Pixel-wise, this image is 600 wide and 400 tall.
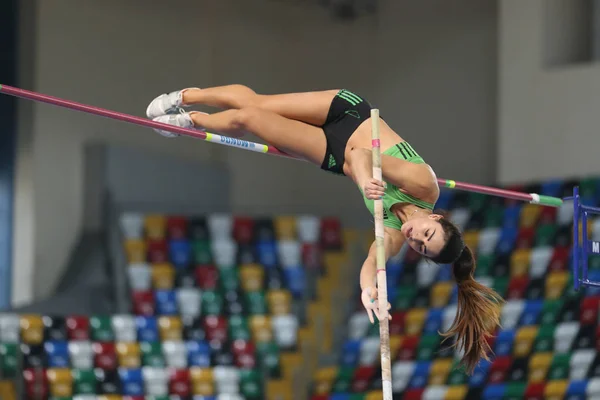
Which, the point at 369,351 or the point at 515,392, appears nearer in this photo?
the point at 515,392

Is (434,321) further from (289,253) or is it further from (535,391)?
(289,253)

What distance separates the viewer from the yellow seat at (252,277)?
963 centimetres

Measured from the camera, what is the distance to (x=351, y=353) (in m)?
9.38

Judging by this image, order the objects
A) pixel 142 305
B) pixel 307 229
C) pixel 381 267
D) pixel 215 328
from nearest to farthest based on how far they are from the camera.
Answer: pixel 381 267, pixel 215 328, pixel 142 305, pixel 307 229

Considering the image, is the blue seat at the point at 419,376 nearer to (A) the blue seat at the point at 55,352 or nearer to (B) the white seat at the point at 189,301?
(B) the white seat at the point at 189,301

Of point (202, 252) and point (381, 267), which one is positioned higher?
point (381, 267)

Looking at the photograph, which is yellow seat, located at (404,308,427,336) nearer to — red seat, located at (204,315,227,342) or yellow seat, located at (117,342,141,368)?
red seat, located at (204,315,227,342)

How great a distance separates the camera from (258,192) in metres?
11.2

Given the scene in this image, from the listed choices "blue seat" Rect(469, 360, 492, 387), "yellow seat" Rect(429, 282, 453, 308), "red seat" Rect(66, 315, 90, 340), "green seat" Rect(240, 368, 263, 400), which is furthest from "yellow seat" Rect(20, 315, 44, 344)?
"blue seat" Rect(469, 360, 492, 387)

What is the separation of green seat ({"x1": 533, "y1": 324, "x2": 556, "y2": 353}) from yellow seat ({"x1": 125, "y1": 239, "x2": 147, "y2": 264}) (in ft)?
10.4

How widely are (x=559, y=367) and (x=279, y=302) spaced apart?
226 cm

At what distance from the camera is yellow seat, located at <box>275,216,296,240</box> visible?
9844 millimetres

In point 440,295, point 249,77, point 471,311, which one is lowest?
point 440,295

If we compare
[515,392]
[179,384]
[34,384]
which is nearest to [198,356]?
[179,384]
